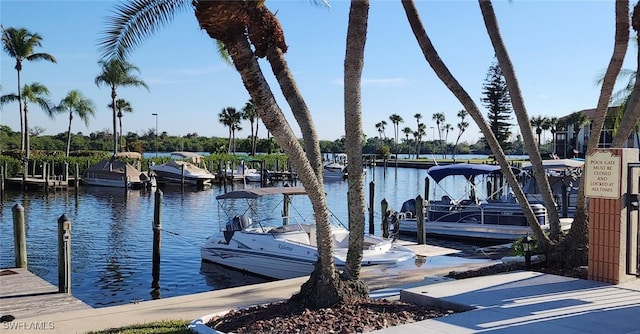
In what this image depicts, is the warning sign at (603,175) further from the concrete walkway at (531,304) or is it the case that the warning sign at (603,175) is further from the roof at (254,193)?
the roof at (254,193)

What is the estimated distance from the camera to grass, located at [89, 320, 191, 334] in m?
8.46

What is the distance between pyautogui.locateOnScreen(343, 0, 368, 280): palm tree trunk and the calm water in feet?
29.6

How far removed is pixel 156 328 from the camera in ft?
28.7

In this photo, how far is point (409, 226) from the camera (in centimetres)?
2777

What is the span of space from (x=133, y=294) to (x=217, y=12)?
37.2 feet

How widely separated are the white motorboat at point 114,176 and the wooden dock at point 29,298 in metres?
38.4

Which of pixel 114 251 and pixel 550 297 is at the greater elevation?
pixel 550 297

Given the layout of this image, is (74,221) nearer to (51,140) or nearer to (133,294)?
(133,294)

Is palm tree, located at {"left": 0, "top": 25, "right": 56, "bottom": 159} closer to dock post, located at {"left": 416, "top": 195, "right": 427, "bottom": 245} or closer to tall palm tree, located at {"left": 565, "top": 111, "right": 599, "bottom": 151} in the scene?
dock post, located at {"left": 416, "top": 195, "right": 427, "bottom": 245}

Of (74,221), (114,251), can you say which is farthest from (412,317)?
(74,221)

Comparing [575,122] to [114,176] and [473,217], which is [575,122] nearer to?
[114,176]

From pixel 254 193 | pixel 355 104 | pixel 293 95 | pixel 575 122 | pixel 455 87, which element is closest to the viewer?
pixel 293 95

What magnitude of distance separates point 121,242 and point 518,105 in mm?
17260

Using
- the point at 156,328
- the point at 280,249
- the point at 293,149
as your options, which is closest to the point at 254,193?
the point at 280,249
